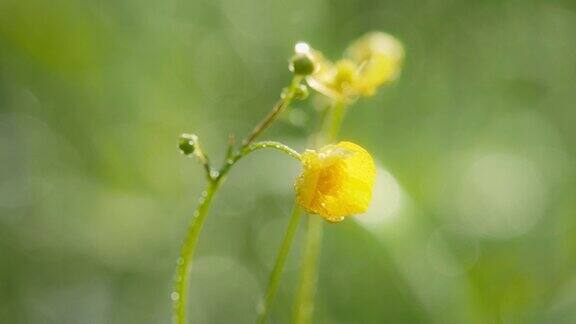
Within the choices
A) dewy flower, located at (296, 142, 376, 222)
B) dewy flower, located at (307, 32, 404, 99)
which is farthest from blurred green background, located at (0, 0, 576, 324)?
dewy flower, located at (296, 142, 376, 222)

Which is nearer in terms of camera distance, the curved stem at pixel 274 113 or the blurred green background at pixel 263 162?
the curved stem at pixel 274 113

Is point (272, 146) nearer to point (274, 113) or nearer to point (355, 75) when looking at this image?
point (274, 113)

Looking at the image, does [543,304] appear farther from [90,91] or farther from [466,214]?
[90,91]

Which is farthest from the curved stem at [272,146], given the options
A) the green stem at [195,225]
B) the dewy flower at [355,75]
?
the dewy flower at [355,75]

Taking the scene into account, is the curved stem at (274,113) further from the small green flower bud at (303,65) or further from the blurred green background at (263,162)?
the blurred green background at (263,162)

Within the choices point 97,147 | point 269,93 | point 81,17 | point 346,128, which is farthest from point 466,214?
point 81,17

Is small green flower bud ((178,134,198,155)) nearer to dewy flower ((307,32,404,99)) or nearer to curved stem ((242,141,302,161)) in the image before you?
curved stem ((242,141,302,161))
